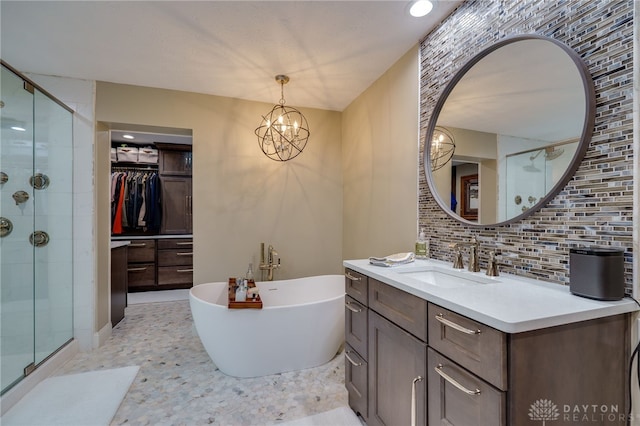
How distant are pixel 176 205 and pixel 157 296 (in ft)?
4.72

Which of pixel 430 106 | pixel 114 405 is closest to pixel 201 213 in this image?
pixel 114 405

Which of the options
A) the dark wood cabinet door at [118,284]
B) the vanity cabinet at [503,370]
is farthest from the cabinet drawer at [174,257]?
the vanity cabinet at [503,370]

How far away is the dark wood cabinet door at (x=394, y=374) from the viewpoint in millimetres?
1138

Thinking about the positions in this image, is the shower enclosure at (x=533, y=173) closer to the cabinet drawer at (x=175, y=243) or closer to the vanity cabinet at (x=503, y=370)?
the vanity cabinet at (x=503, y=370)

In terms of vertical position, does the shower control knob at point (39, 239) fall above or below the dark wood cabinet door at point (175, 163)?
below

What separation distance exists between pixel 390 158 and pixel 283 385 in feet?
6.41

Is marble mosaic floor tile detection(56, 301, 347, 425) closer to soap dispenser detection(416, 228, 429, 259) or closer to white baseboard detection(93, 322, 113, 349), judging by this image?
white baseboard detection(93, 322, 113, 349)

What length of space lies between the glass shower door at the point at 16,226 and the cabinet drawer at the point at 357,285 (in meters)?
2.33

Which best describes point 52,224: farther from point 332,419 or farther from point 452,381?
point 452,381

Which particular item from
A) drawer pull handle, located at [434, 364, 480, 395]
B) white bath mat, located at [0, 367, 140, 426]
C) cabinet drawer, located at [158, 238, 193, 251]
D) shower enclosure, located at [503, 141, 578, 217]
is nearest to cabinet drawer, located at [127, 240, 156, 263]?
cabinet drawer, located at [158, 238, 193, 251]

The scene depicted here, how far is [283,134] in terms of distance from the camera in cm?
306

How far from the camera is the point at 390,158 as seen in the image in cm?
241

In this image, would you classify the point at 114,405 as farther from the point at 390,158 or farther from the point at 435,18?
the point at 435,18

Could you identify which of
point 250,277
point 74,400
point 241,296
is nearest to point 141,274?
point 250,277
